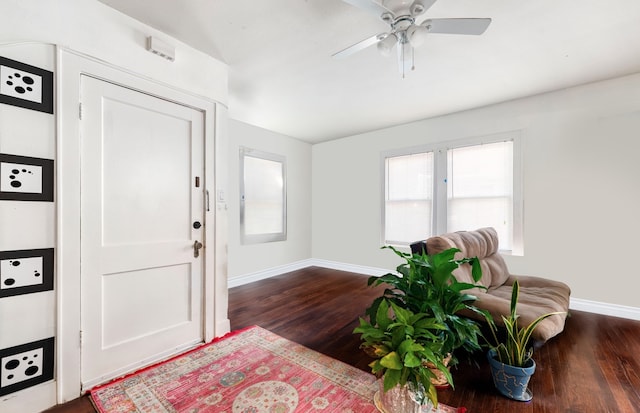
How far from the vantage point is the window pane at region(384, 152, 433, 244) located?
4082 millimetres

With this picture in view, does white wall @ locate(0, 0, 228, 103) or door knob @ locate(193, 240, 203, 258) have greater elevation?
white wall @ locate(0, 0, 228, 103)

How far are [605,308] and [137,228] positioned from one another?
464cm

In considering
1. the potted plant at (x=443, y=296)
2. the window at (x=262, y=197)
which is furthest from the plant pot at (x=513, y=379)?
the window at (x=262, y=197)

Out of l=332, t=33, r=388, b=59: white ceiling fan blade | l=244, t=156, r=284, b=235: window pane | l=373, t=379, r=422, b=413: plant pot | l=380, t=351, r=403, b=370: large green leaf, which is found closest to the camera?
l=380, t=351, r=403, b=370: large green leaf

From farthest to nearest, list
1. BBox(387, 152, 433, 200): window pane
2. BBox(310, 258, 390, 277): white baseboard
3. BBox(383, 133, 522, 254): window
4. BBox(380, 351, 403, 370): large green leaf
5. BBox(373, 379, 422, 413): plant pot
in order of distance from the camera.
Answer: BBox(310, 258, 390, 277): white baseboard
BBox(387, 152, 433, 200): window pane
BBox(383, 133, 522, 254): window
BBox(373, 379, 422, 413): plant pot
BBox(380, 351, 403, 370): large green leaf

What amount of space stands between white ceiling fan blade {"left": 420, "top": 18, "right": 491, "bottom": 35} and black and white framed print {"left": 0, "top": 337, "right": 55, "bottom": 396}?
3.00 meters

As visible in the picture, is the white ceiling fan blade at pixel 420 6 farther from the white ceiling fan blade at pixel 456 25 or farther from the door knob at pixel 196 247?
the door knob at pixel 196 247

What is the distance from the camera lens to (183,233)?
7.12ft

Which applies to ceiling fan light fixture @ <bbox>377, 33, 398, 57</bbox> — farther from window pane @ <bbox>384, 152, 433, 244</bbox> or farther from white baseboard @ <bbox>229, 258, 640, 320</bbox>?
white baseboard @ <bbox>229, 258, 640, 320</bbox>

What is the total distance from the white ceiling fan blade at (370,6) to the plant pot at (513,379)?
225 cm

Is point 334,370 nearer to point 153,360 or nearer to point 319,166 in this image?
point 153,360

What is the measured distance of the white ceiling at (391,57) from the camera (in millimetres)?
1814

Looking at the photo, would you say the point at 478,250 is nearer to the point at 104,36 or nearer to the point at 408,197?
the point at 408,197

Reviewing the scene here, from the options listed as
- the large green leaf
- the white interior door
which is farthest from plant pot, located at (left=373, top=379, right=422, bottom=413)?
the white interior door
